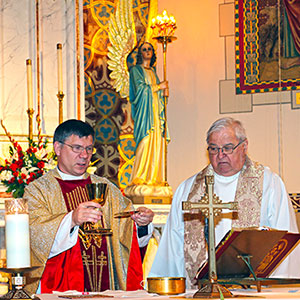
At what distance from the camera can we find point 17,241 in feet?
9.00

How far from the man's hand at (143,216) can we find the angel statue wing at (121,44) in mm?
3569

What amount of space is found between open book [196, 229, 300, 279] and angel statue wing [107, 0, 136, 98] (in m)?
4.40

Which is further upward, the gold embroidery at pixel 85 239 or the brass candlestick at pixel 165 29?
the brass candlestick at pixel 165 29

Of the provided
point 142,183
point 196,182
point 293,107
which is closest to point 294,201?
point 293,107

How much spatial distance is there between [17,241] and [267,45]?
17.9 ft

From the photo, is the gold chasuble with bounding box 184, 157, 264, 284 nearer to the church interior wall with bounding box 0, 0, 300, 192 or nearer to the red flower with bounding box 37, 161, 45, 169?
the red flower with bounding box 37, 161, 45, 169

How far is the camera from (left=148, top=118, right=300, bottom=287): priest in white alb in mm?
4711

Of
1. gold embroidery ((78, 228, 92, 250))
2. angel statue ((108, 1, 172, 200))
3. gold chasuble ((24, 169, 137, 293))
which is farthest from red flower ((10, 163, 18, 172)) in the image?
angel statue ((108, 1, 172, 200))

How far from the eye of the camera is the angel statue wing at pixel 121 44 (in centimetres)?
793

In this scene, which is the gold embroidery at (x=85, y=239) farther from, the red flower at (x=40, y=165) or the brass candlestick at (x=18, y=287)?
the brass candlestick at (x=18, y=287)

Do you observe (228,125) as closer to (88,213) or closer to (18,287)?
(88,213)

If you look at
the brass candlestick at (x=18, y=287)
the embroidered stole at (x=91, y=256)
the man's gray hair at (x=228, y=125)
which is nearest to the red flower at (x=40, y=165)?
the embroidered stole at (x=91, y=256)

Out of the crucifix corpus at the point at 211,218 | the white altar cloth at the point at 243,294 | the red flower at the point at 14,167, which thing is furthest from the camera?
the red flower at the point at 14,167

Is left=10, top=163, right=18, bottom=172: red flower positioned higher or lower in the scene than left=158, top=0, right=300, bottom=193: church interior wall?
lower
